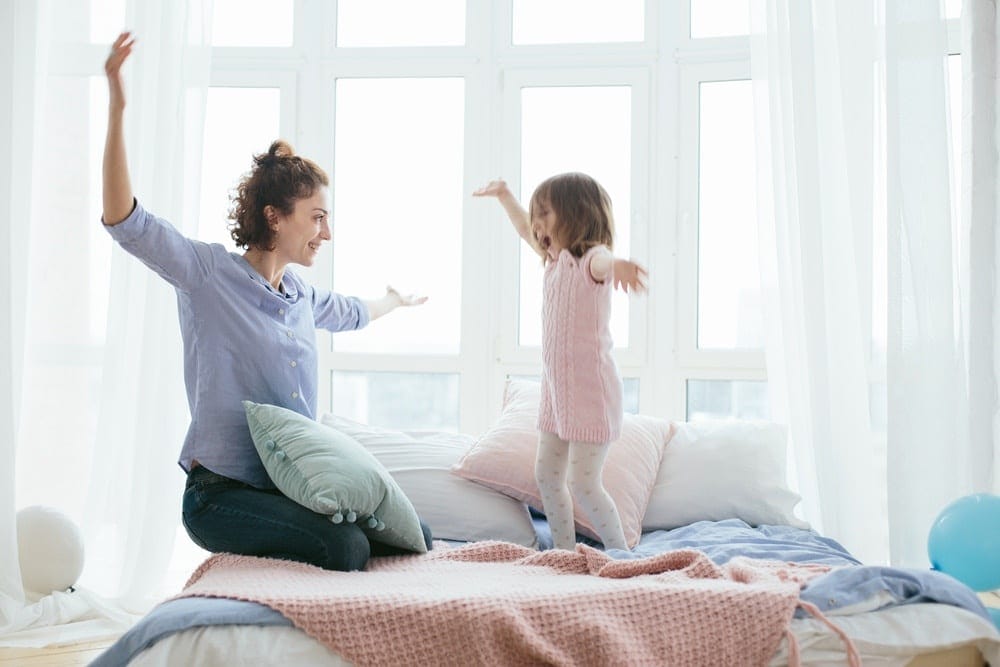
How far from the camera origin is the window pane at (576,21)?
A: 3.65m

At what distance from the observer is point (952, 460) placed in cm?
263

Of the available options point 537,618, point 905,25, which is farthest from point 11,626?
point 905,25

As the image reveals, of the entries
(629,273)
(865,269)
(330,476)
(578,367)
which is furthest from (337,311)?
(865,269)

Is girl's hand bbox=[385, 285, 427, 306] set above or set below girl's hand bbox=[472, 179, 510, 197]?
below

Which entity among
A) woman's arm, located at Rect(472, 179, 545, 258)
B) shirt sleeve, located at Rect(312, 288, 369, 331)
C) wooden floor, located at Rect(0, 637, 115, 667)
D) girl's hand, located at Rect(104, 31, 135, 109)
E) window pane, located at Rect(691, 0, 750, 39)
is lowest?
wooden floor, located at Rect(0, 637, 115, 667)

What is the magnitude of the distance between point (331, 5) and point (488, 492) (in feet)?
6.95

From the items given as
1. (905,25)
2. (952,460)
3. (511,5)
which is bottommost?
(952,460)

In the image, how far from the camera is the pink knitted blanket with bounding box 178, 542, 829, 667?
1.53 m

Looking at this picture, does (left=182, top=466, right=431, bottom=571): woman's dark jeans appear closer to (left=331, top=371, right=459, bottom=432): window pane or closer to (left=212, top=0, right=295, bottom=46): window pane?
(left=331, top=371, right=459, bottom=432): window pane

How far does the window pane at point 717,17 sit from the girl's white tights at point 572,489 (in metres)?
1.89

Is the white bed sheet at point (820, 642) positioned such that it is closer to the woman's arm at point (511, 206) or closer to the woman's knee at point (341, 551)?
the woman's knee at point (341, 551)

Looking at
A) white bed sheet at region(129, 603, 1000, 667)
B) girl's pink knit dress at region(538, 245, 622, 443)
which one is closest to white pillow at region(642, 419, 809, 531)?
girl's pink knit dress at region(538, 245, 622, 443)

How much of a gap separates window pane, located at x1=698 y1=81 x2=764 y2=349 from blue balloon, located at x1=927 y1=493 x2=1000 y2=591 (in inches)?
55.4

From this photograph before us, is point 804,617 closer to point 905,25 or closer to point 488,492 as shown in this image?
point 488,492
